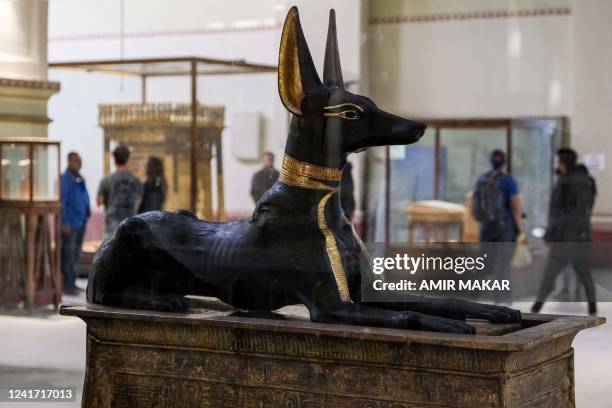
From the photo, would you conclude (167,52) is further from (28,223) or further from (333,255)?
(333,255)

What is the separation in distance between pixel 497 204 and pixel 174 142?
1.72 metres

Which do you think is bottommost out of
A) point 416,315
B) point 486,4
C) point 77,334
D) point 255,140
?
point 77,334

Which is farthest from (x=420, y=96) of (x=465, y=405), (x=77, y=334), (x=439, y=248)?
(x=77, y=334)

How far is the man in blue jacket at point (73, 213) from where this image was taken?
582cm

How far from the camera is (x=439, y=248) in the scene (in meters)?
4.01

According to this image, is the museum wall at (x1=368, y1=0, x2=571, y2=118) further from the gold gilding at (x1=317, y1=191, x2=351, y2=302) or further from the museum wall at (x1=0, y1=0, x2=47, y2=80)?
the museum wall at (x1=0, y1=0, x2=47, y2=80)

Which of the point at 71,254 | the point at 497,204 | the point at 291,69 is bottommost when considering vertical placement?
the point at 71,254

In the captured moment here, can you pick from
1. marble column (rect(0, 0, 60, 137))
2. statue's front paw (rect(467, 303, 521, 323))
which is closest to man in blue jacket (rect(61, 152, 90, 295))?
marble column (rect(0, 0, 60, 137))

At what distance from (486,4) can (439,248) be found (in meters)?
1.58

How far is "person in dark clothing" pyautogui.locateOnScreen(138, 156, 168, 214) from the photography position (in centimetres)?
577

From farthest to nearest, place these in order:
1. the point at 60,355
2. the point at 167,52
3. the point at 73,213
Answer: the point at 167,52 < the point at 73,213 < the point at 60,355

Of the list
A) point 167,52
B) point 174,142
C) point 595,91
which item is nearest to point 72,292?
point 174,142

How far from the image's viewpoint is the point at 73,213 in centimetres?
587

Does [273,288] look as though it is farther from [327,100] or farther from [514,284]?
[514,284]
